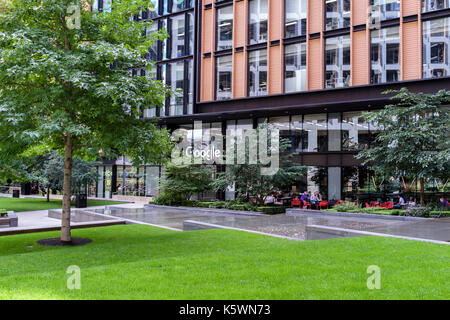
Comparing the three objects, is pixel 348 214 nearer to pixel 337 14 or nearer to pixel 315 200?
pixel 315 200

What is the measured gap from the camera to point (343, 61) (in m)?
26.2

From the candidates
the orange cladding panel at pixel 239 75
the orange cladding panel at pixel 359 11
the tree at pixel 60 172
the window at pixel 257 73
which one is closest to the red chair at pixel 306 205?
the window at pixel 257 73

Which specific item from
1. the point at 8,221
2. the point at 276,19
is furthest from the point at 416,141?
the point at 8,221

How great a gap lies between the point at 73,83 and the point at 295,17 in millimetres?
21419

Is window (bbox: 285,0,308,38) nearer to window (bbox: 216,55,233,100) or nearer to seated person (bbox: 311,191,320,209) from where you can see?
window (bbox: 216,55,233,100)

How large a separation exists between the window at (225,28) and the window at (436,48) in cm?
1377

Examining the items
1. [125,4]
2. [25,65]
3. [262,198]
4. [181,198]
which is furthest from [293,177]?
[25,65]

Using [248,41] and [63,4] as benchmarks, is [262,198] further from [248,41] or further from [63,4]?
[63,4]

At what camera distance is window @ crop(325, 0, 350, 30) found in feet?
86.0

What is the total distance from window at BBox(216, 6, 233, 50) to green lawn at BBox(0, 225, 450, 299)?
73.7 feet

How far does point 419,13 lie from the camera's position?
23.6 metres

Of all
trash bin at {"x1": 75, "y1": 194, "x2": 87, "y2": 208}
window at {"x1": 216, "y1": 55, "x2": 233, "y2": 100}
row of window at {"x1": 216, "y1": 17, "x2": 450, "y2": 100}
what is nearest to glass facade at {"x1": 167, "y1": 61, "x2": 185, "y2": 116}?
window at {"x1": 216, "y1": 55, "x2": 233, "y2": 100}

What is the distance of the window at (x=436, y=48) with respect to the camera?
23.0 m
